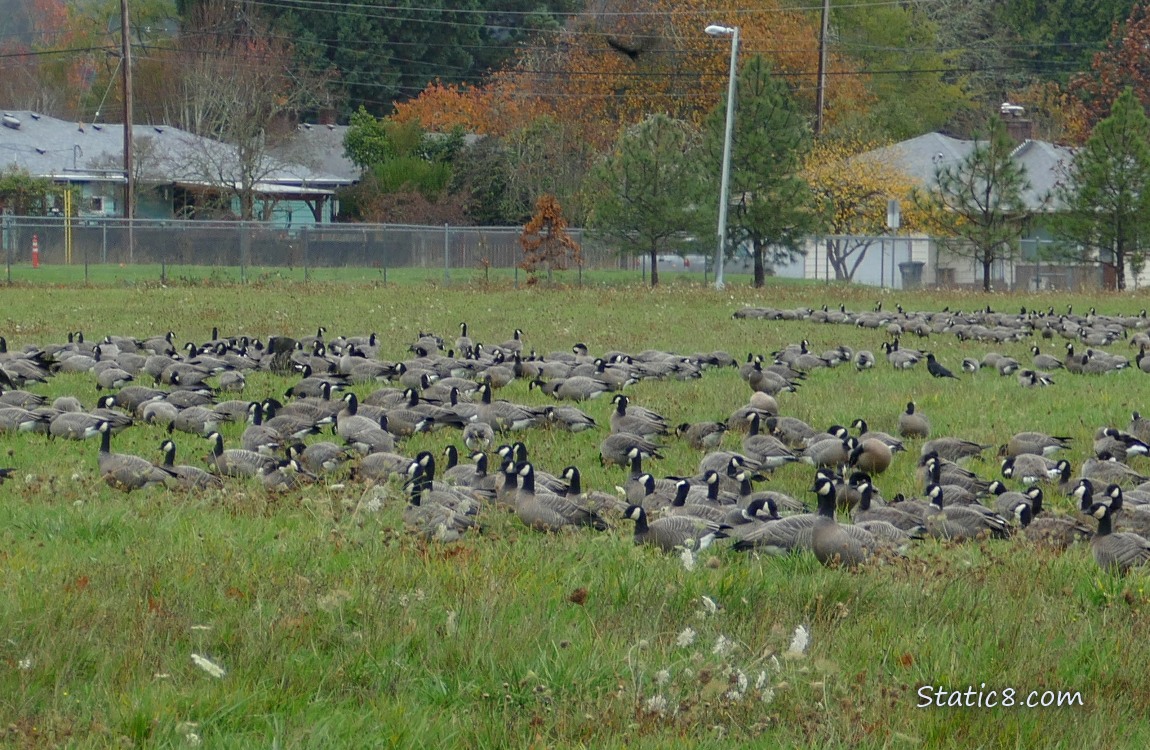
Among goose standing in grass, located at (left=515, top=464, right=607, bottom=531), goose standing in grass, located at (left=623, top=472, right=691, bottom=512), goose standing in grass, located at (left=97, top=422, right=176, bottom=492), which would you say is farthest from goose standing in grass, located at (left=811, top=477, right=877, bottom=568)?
goose standing in grass, located at (left=97, top=422, right=176, bottom=492)

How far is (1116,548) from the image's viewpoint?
847 centimetres

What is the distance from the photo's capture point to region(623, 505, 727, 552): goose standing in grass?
8539 millimetres

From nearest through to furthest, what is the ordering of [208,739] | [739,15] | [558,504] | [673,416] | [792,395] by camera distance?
[208,739] < [558,504] < [673,416] < [792,395] < [739,15]

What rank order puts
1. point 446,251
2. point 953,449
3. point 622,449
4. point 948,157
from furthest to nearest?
1. point 948,157
2. point 446,251
3. point 953,449
4. point 622,449

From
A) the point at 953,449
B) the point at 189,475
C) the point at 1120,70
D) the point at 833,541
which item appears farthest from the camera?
the point at 1120,70

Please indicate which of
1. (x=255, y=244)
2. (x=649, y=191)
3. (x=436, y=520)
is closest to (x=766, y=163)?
(x=649, y=191)

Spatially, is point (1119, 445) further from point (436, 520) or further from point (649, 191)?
point (649, 191)

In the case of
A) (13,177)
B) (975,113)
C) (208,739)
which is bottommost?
(208,739)

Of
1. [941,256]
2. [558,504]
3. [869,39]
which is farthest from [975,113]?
[558,504]

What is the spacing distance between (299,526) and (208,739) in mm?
3517

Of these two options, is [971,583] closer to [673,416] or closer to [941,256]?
[673,416]

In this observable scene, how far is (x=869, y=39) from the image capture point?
8081cm

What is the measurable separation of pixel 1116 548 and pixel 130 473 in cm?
708

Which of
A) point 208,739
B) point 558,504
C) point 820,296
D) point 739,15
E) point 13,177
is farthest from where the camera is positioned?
point 739,15
